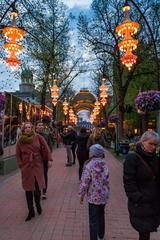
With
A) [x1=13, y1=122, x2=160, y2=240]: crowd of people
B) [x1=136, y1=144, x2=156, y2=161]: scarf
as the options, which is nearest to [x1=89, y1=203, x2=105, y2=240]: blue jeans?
[x1=13, y1=122, x2=160, y2=240]: crowd of people

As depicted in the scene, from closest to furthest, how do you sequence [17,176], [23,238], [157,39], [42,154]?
[23,238], [42,154], [17,176], [157,39]

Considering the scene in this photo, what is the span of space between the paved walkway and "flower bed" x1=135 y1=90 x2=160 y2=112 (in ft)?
13.6

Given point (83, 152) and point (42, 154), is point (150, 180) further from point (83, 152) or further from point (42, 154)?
point (83, 152)

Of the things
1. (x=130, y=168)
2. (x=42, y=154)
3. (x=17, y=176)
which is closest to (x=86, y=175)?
(x=130, y=168)

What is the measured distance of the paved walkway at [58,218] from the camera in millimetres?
5961

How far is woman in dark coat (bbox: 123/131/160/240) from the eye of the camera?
13.5 feet

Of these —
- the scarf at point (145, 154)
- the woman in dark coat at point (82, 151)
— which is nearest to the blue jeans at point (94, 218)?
the scarf at point (145, 154)

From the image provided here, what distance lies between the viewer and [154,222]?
165 inches

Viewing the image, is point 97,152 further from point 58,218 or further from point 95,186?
point 58,218

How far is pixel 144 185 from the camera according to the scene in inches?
164

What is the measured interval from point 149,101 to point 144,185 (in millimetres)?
9944

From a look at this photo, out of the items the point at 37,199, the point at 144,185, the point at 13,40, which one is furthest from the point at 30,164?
the point at 13,40

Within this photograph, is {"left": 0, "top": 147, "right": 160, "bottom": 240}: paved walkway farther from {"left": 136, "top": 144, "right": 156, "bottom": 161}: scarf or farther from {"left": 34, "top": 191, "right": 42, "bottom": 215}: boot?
{"left": 136, "top": 144, "right": 156, "bottom": 161}: scarf

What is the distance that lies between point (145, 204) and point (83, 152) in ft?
24.5
